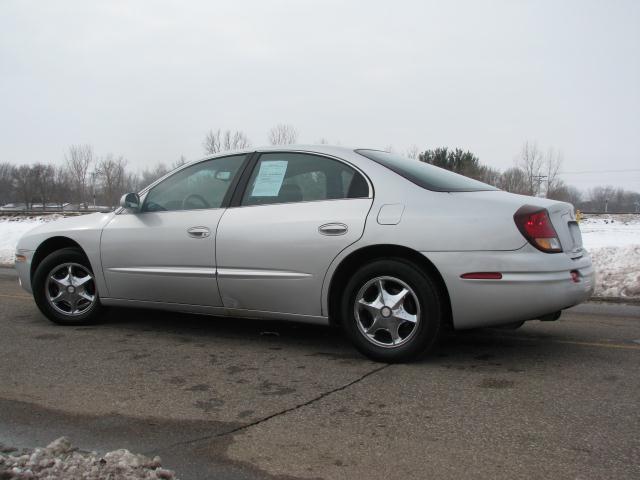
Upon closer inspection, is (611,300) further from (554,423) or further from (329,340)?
(554,423)

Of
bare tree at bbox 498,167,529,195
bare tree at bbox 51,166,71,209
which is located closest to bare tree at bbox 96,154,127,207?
bare tree at bbox 51,166,71,209

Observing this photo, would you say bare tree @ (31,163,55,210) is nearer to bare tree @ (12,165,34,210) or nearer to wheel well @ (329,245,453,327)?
bare tree @ (12,165,34,210)

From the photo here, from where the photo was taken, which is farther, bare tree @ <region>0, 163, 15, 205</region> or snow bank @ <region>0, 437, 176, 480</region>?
bare tree @ <region>0, 163, 15, 205</region>

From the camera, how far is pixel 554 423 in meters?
2.75

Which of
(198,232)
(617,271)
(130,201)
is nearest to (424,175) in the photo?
(198,232)

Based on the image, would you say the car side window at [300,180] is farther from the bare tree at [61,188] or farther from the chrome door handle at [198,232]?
the bare tree at [61,188]

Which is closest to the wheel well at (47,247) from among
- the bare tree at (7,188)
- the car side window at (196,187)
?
the car side window at (196,187)

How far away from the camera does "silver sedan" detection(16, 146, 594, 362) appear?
3.54m

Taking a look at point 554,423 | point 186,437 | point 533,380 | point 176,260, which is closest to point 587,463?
point 554,423

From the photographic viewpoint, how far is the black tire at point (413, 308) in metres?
3.59

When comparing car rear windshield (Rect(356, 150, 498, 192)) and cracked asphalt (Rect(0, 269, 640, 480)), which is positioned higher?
car rear windshield (Rect(356, 150, 498, 192))

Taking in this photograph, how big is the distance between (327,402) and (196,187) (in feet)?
7.63

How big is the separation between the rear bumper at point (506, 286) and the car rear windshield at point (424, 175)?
57 centimetres

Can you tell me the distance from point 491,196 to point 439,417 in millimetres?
1593
